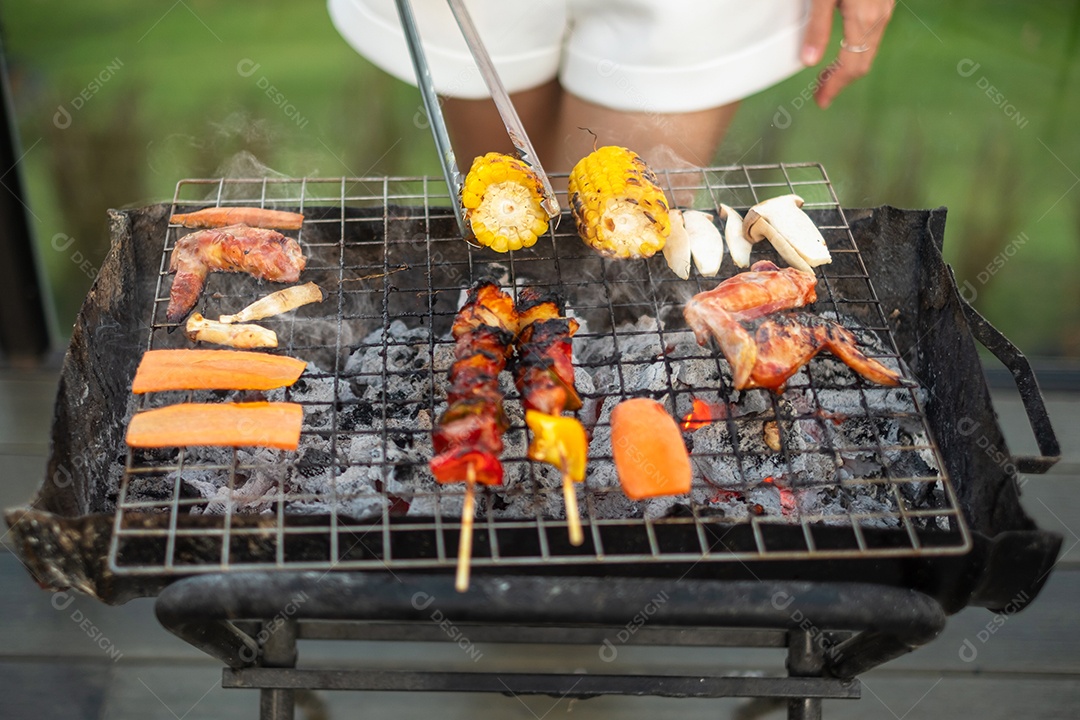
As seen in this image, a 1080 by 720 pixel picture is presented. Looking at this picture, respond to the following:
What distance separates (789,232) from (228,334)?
1788 millimetres

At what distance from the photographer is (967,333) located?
256 centimetres

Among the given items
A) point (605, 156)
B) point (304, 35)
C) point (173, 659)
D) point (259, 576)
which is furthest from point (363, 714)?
point (304, 35)

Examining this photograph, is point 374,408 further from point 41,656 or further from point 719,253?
point 41,656

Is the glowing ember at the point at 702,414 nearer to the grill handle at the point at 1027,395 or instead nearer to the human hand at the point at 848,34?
the grill handle at the point at 1027,395

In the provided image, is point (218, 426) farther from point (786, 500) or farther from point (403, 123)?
point (403, 123)

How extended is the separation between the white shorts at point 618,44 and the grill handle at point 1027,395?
1399mm

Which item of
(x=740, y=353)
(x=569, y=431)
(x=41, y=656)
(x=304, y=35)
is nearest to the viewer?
(x=569, y=431)

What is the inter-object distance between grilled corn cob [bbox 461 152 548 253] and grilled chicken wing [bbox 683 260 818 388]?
56 cm

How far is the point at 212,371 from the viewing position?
2.47 metres

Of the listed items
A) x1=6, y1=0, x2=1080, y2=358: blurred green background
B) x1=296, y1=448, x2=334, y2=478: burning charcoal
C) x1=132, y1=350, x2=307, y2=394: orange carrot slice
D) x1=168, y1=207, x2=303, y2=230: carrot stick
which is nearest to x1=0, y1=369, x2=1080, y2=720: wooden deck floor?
x1=296, y1=448, x2=334, y2=478: burning charcoal

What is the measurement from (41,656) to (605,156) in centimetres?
264

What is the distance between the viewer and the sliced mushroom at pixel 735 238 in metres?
2.97

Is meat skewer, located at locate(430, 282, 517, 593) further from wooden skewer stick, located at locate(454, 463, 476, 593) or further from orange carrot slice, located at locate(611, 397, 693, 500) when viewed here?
orange carrot slice, located at locate(611, 397, 693, 500)

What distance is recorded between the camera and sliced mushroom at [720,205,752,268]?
2.97 meters
